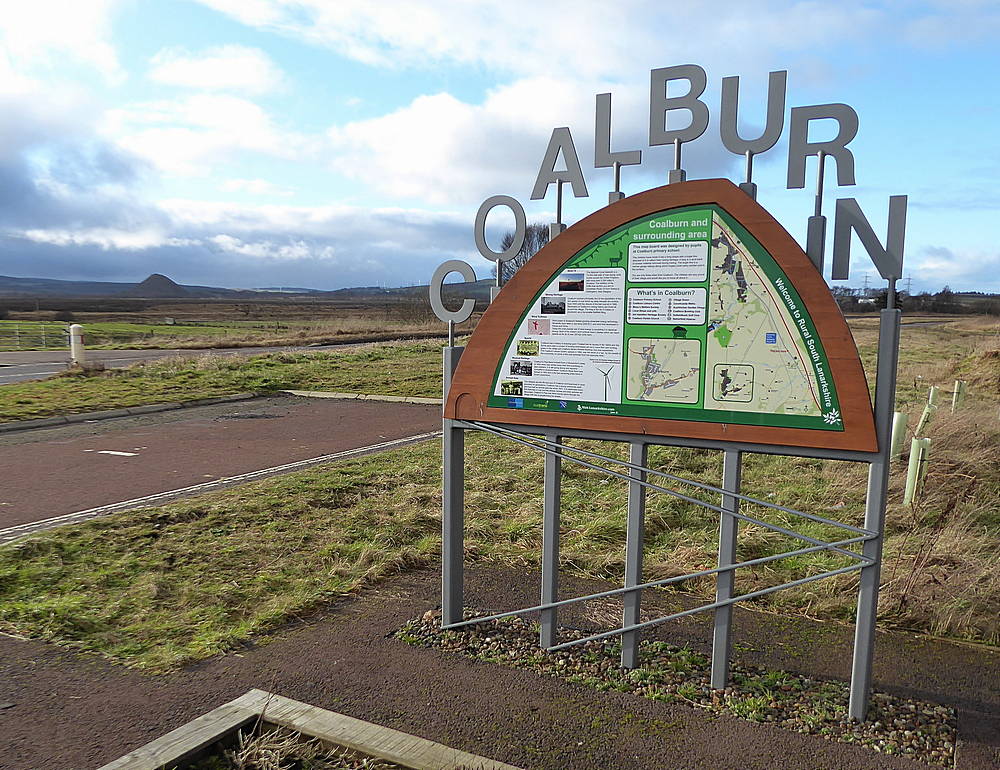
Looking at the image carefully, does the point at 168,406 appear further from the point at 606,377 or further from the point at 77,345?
the point at 606,377

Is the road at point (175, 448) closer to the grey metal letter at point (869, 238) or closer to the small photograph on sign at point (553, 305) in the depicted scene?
the small photograph on sign at point (553, 305)

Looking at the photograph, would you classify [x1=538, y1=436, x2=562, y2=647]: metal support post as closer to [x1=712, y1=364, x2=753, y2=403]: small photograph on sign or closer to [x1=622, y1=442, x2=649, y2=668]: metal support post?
[x1=622, y1=442, x2=649, y2=668]: metal support post

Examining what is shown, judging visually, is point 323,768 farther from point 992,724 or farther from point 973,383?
point 973,383

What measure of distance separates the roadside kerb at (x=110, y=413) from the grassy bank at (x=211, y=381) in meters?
0.26

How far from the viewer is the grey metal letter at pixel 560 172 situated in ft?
13.2

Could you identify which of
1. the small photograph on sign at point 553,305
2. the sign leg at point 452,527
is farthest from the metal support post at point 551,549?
the small photograph on sign at point 553,305

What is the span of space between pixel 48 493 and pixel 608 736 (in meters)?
6.38

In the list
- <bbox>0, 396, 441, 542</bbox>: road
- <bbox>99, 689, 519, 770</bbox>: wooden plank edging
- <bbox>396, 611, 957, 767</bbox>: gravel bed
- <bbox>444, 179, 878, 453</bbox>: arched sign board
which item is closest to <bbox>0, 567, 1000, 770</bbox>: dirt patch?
<bbox>396, 611, 957, 767</bbox>: gravel bed

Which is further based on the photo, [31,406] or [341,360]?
[341,360]

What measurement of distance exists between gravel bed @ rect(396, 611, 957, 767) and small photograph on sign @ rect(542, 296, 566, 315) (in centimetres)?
188

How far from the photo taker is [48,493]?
746cm

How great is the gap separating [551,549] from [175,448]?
716cm

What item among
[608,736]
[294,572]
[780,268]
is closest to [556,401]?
[780,268]

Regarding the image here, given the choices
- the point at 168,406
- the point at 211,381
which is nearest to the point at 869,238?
the point at 168,406
